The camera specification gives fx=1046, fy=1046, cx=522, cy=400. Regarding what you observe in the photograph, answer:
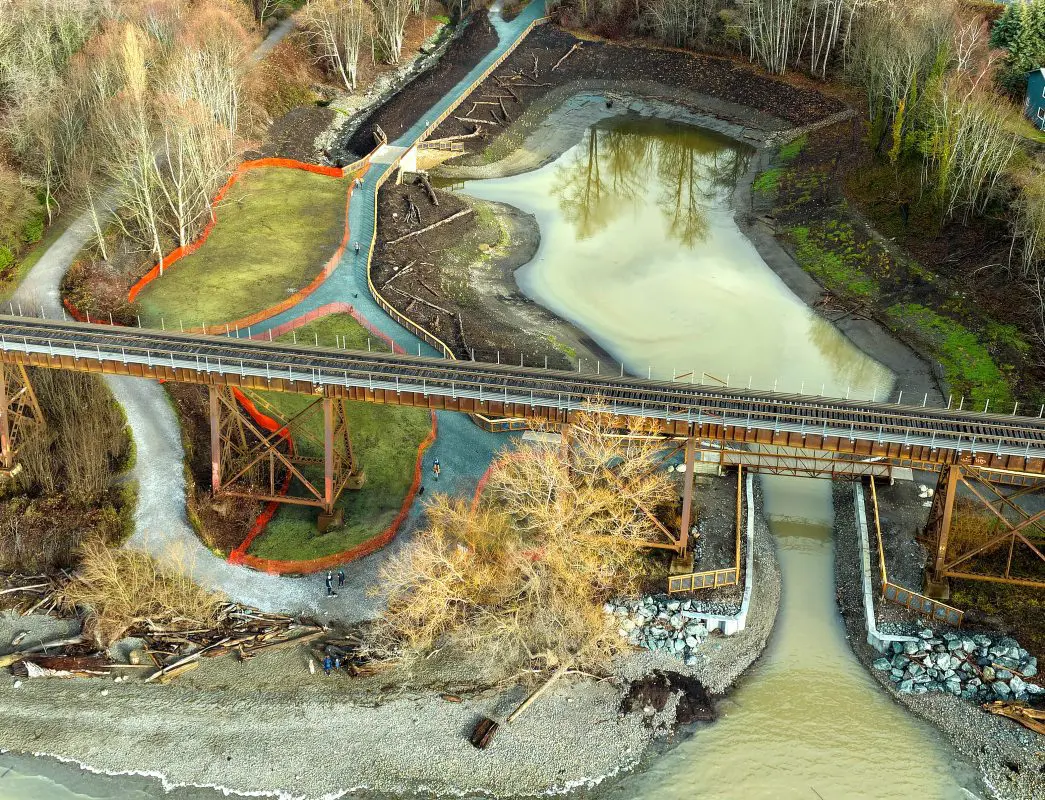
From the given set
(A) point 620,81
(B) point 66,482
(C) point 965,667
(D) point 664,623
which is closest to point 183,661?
(B) point 66,482

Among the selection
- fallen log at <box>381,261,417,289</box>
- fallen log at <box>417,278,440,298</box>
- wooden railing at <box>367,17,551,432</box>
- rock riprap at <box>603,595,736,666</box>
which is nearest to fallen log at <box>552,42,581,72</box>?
wooden railing at <box>367,17,551,432</box>

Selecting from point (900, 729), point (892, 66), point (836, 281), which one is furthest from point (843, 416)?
point (892, 66)

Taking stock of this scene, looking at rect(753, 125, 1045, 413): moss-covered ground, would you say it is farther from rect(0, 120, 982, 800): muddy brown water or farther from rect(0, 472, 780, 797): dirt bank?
rect(0, 472, 780, 797): dirt bank

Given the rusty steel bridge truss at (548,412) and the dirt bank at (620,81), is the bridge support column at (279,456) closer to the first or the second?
the rusty steel bridge truss at (548,412)

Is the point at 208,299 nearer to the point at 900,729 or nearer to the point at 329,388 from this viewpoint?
the point at 329,388

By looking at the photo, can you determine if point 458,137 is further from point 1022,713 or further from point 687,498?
point 1022,713
